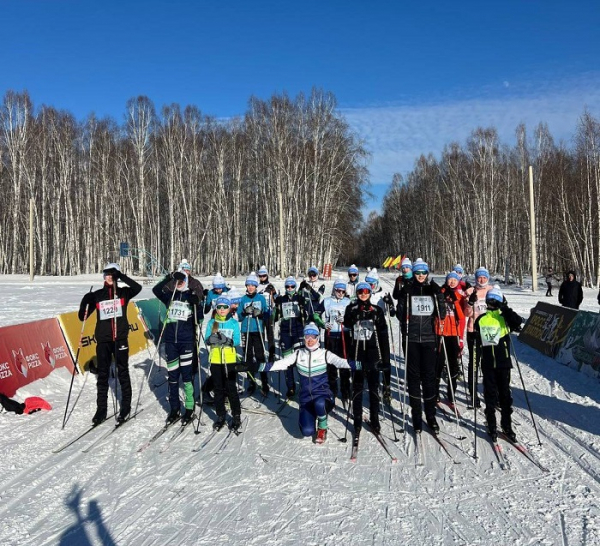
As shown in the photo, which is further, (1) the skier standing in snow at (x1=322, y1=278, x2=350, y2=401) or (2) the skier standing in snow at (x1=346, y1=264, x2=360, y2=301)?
(2) the skier standing in snow at (x1=346, y1=264, x2=360, y2=301)

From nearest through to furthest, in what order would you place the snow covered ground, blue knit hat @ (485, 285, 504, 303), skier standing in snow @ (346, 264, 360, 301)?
the snow covered ground, blue knit hat @ (485, 285, 504, 303), skier standing in snow @ (346, 264, 360, 301)

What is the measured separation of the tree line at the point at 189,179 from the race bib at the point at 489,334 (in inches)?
1124

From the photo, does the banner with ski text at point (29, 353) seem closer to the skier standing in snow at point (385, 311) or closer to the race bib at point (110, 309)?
the race bib at point (110, 309)

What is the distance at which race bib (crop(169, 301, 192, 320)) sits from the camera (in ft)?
21.0

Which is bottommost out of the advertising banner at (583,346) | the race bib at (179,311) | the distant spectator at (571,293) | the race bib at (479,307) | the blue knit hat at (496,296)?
the advertising banner at (583,346)

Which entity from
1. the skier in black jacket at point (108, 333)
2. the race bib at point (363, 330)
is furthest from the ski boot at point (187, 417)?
the race bib at point (363, 330)

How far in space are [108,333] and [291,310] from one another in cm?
283

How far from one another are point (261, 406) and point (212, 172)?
3395cm

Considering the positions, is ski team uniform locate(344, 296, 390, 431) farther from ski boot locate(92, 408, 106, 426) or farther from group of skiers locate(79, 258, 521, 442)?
ski boot locate(92, 408, 106, 426)

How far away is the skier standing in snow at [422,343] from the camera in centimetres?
576

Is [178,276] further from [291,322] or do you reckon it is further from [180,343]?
[291,322]

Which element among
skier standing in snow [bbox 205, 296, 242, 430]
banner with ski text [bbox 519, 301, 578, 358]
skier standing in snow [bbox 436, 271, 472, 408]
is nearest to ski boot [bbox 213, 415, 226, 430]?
skier standing in snow [bbox 205, 296, 242, 430]

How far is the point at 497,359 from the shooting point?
5570mm

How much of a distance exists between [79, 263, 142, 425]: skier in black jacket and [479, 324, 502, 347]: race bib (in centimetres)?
442
